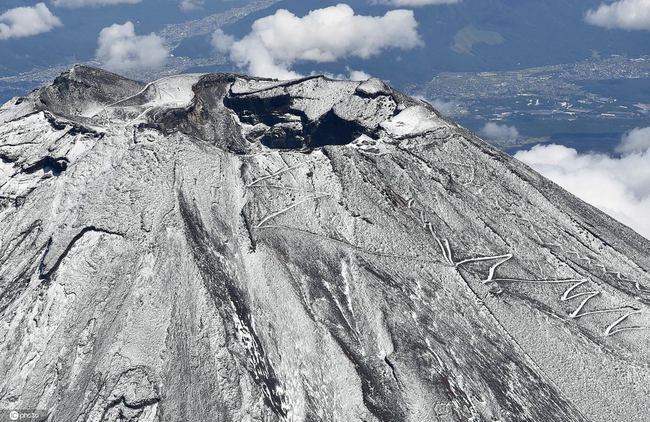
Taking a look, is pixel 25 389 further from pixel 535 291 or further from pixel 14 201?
pixel 535 291

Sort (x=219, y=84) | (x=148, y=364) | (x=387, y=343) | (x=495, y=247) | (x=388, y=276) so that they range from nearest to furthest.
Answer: (x=148, y=364) < (x=387, y=343) < (x=388, y=276) < (x=495, y=247) < (x=219, y=84)

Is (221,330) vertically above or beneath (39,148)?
beneath

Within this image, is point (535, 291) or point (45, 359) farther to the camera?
point (535, 291)

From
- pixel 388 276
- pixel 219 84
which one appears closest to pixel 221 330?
pixel 388 276

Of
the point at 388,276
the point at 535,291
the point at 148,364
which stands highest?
the point at 148,364

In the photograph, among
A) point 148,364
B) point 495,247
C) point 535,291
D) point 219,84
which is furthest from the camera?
point 219,84

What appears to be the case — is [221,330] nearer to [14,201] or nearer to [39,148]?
[14,201]
